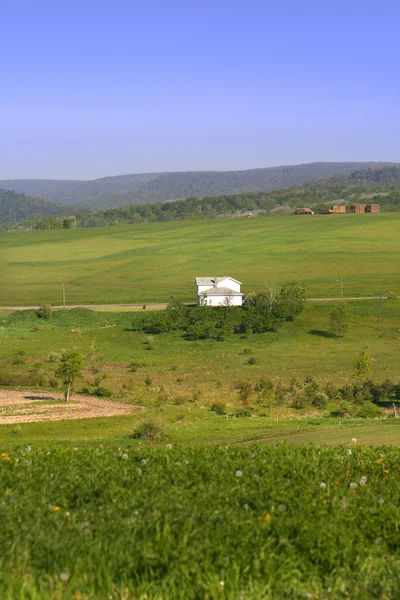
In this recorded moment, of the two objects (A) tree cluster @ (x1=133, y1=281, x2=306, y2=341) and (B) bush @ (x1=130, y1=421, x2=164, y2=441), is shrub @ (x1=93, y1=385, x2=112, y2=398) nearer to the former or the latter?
(B) bush @ (x1=130, y1=421, x2=164, y2=441)

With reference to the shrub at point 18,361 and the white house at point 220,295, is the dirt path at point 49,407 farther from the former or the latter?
the white house at point 220,295

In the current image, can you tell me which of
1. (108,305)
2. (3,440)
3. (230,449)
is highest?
(230,449)

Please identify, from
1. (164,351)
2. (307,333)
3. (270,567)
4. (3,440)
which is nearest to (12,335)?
(164,351)

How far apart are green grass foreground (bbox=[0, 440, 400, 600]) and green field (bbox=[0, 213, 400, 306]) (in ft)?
245

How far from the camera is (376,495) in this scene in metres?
10.2

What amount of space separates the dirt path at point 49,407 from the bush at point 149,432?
6191 millimetres

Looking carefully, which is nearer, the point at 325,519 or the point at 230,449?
the point at 325,519

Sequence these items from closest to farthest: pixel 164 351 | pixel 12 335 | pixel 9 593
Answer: pixel 9 593 < pixel 164 351 < pixel 12 335

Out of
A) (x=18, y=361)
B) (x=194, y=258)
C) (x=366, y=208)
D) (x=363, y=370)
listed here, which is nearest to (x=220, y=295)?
(x=18, y=361)

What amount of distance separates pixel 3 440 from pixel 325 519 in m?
14.9

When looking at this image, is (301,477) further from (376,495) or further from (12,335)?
(12,335)

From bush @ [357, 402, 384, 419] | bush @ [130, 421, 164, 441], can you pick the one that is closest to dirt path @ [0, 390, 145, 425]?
bush @ [130, 421, 164, 441]

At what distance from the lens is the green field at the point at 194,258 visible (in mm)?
92625

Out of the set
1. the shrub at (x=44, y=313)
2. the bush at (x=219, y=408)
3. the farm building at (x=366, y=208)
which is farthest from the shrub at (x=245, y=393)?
the farm building at (x=366, y=208)
